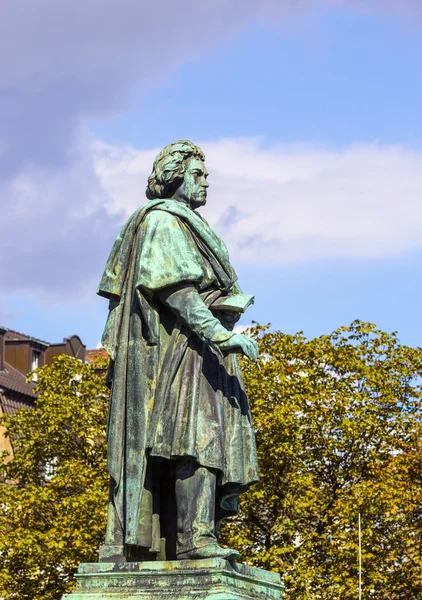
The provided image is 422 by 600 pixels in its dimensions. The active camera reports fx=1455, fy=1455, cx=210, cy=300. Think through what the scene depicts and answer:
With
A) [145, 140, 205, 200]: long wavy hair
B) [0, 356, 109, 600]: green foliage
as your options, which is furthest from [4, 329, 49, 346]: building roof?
[145, 140, 205, 200]: long wavy hair

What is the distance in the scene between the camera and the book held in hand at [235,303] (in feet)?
36.2

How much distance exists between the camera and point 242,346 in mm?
10555

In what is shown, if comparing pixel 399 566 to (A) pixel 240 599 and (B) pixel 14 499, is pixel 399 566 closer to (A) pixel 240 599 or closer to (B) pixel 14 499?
(B) pixel 14 499

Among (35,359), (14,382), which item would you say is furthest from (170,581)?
(35,359)

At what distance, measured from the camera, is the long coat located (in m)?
10.6

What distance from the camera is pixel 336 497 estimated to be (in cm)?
4309

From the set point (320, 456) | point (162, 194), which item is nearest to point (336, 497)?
point (320, 456)

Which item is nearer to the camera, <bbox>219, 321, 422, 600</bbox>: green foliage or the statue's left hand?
the statue's left hand

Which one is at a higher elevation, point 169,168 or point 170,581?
point 169,168

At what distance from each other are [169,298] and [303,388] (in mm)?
33144

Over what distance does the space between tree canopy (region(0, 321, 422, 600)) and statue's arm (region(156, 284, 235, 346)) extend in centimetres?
2932

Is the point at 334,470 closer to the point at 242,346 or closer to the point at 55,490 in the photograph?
the point at 55,490

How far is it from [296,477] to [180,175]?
31.3 m

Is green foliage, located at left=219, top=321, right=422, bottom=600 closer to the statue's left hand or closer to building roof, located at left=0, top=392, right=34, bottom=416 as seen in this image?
building roof, located at left=0, top=392, right=34, bottom=416
